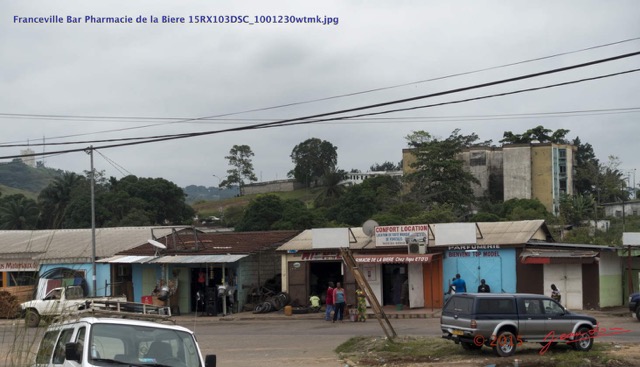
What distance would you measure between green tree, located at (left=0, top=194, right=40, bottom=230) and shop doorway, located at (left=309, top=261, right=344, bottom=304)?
5827 cm

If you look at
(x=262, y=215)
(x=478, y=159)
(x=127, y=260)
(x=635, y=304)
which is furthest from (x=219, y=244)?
(x=478, y=159)

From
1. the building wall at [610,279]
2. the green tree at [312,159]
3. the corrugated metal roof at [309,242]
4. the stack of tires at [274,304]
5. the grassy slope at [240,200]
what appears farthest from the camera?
the green tree at [312,159]

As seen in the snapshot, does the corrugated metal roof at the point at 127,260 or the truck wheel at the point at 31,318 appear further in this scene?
the corrugated metal roof at the point at 127,260

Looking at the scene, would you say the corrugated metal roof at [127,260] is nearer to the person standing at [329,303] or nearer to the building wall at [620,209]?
the person standing at [329,303]

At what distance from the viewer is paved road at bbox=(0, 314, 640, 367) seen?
21.9m

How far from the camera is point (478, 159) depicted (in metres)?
111

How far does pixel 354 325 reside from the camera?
104ft

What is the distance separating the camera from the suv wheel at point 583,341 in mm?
20922

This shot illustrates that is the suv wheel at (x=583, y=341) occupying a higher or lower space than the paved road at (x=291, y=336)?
higher

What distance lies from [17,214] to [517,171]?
211 ft

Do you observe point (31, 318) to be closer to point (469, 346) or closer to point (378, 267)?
point (469, 346)

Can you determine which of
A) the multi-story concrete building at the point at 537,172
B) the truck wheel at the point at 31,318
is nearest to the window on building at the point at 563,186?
the multi-story concrete building at the point at 537,172

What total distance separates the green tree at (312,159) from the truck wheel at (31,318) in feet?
429

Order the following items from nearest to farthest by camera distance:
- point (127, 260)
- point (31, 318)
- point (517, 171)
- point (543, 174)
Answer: point (31, 318)
point (127, 260)
point (543, 174)
point (517, 171)
